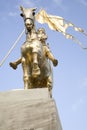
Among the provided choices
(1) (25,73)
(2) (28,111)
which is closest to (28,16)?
(1) (25,73)

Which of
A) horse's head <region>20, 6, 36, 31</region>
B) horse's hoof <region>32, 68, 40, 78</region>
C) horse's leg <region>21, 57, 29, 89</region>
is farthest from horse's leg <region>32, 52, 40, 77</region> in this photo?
horse's head <region>20, 6, 36, 31</region>

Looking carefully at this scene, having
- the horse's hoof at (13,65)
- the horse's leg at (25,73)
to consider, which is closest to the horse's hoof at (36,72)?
the horse's leg at (25,73)

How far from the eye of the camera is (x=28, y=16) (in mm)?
7551

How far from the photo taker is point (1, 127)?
583 centimetres

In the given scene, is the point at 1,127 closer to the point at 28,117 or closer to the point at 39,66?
the point at 28,117

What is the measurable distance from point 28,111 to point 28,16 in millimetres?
2244

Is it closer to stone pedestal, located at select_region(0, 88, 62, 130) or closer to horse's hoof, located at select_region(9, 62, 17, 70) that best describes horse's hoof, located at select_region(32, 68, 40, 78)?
horse's hoof, located at select_region(9, 62, 17, 70)

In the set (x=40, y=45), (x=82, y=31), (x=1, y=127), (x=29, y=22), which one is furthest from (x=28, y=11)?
(x=1, y=127)

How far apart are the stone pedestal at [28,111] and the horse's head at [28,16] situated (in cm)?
168

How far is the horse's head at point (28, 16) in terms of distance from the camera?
7.53 meters

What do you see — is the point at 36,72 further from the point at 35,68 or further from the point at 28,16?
the point at 28,16

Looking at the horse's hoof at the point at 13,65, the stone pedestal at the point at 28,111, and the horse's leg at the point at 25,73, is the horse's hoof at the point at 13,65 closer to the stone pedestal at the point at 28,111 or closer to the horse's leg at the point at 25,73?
the horse's leg at the point at 25,73

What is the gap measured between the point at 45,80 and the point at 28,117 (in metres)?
1.48

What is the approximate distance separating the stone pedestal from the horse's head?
1677 millimetres
